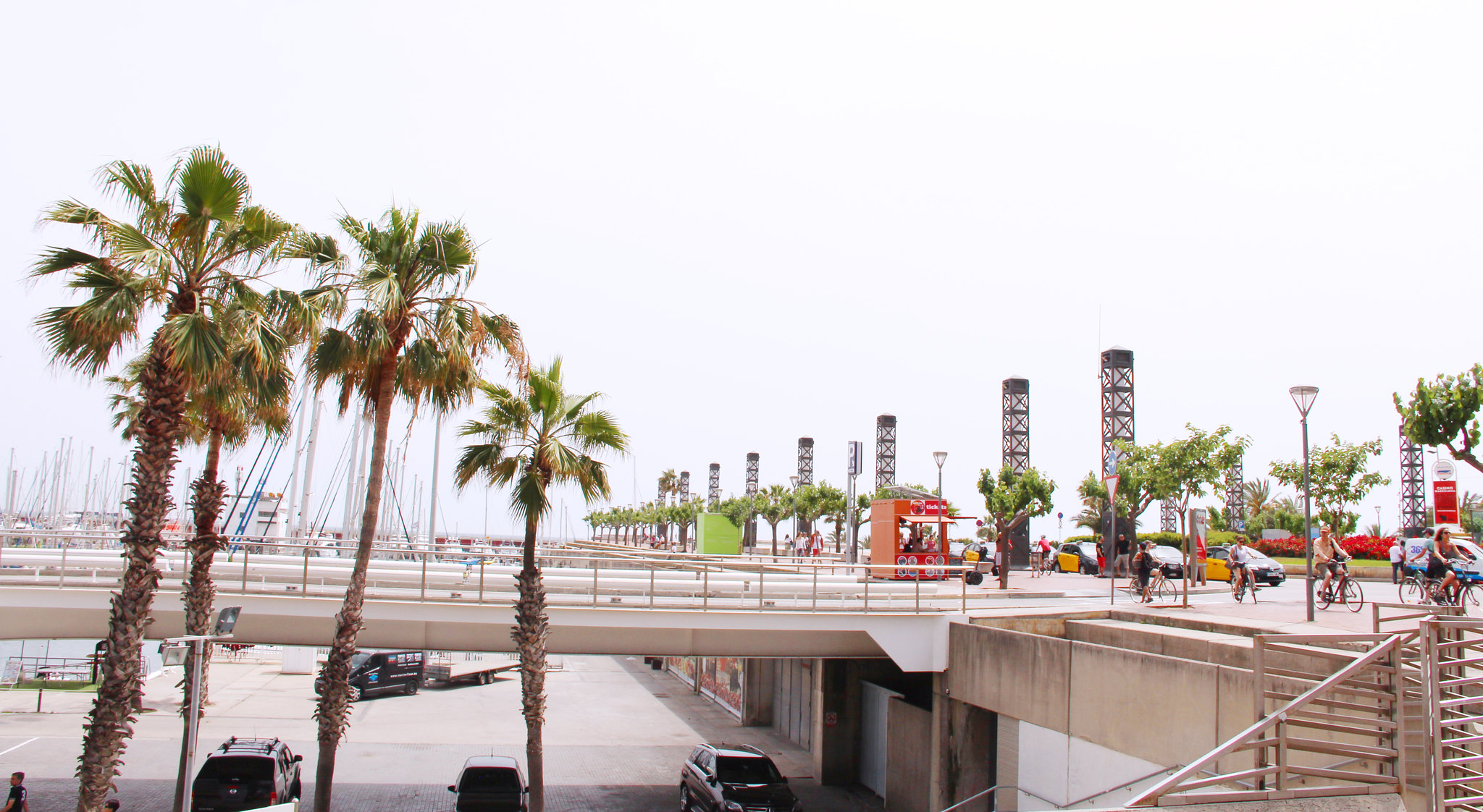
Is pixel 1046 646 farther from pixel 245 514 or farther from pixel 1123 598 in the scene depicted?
pixel 245 514

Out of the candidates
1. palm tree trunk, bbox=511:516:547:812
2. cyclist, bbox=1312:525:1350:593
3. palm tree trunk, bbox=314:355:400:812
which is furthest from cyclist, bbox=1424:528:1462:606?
palm tree trunk, bbox=314:355:400:812

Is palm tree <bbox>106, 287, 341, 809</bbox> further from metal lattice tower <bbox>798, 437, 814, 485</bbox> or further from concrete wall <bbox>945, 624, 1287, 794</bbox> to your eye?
metal lattice tower <bbox>798, 437, 814, 485</bbox>

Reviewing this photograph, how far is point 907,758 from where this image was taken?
68.9 ft

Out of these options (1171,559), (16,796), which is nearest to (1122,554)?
(1171,559)

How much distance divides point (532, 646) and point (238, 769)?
6.70 metres

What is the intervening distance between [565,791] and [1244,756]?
15.1 m

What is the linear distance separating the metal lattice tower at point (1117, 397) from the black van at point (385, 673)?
36.1 m

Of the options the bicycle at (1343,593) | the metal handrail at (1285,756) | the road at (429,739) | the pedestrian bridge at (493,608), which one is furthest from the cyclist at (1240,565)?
the metal handrail at (1285,756)

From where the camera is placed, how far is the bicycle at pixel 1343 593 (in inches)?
782

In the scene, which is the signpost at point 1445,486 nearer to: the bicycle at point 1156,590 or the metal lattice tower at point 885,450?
the bicycle at point 1156,590

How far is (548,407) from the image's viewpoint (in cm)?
1596

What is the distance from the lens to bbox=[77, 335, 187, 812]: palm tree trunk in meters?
11.6

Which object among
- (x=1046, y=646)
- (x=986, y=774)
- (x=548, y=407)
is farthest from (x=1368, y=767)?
(x=548, y=407)

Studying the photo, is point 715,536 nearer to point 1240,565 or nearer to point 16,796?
point 1240,565
